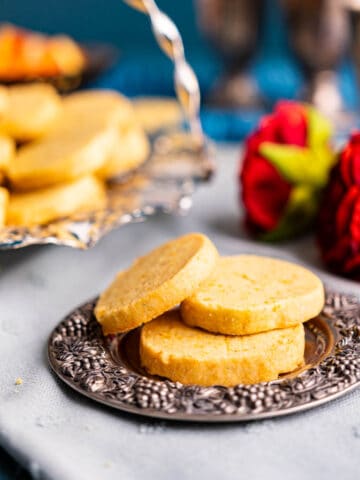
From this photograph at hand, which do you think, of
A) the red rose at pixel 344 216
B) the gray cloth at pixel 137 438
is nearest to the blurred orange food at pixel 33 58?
the red rose at pixel 344 216

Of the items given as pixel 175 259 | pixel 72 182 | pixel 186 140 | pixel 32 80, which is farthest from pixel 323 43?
pixel 175 259

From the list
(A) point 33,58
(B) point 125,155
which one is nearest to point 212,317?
(B) point 125,155

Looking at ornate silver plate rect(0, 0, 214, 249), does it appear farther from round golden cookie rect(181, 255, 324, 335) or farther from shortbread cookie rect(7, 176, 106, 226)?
round golden cookie rect(181, 255, 324, 335)

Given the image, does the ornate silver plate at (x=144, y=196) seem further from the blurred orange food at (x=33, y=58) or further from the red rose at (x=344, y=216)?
the blurred orange food at (x=33, y=58)

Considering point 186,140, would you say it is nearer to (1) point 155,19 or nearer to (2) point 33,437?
(1) point 155,19

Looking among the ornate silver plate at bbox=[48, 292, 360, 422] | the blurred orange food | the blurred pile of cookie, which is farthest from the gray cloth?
the blurred orange food

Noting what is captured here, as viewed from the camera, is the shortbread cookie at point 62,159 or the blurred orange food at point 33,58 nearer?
the shortbread cookie at point 62,159

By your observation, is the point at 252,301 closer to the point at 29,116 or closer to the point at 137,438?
the point at 137,438
